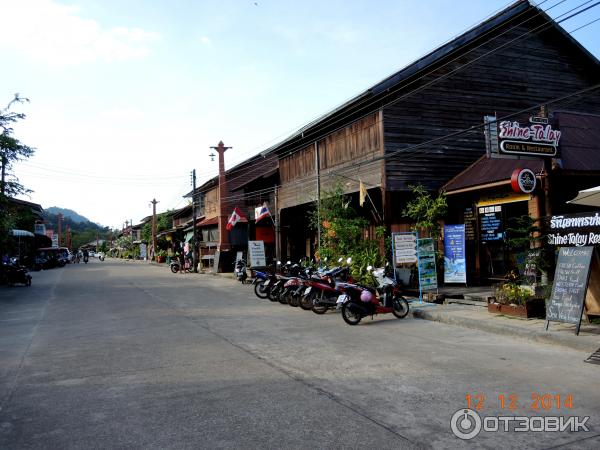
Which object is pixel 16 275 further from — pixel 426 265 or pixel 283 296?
pixel 426 265

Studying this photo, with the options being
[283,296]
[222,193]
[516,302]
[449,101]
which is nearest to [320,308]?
[283,296]

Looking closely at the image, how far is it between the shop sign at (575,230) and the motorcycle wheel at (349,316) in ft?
13.5

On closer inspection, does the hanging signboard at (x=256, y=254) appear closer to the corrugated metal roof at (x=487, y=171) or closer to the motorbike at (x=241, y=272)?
the motorbike at (x=241, y=272)

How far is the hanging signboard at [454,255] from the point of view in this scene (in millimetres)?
15094

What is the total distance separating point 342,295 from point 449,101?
35.4 feet

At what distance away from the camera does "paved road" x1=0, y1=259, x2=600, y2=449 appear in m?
4.25

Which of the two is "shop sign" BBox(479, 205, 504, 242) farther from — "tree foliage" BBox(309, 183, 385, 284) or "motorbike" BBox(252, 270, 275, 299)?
"motorbike" BBox(252, 270, 275, 299)

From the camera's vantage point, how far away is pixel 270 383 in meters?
5.86

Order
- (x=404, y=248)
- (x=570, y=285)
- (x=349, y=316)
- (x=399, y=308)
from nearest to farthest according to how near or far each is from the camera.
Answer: (x=570, y=285) < (x=349, y=316) < (x=399, y=308) < (x=404, y=248)

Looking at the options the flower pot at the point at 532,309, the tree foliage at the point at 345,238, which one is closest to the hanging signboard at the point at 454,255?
the tree foliage at the point at 345,238

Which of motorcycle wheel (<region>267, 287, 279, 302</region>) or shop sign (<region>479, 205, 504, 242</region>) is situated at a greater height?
shop sign (<region>479, 205, 504, 242</region>)

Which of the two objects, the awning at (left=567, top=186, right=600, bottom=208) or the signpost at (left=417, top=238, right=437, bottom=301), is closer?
the awning at (left=567, top=186, right=600, bottom=208)

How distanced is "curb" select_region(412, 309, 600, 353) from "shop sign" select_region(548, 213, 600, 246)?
172 centimetres

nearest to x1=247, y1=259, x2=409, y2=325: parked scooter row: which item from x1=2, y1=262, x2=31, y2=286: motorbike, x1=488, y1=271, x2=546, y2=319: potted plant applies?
x1=488, y1=271, x2=546, y2=319: potted plant
